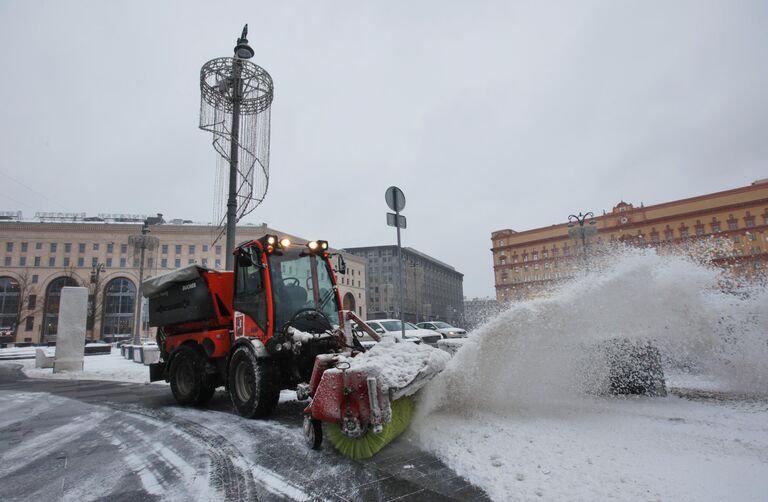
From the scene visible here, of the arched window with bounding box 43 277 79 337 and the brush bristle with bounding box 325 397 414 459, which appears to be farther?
the arched window with bounding box 43 277 79 337

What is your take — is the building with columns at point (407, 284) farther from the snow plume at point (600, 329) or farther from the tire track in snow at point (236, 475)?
the tire track in snow at point (236, 475)

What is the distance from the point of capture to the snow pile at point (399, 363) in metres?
3.47

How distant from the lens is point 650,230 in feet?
197

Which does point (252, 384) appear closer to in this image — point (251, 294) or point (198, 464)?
point (251, 294)

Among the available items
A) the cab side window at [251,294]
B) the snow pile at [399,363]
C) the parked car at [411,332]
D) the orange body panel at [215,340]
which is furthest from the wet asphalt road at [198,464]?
the parked car at [411,332]

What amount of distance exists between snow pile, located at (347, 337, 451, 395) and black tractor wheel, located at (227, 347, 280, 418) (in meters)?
1.56

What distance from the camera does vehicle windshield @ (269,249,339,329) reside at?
17.9 ft

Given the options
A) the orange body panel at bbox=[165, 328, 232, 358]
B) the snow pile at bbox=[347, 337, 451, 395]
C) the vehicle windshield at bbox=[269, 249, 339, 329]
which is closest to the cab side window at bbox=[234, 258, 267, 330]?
the vehicle windshield at bbox=[269, 249, 339, 329]

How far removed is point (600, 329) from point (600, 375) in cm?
117

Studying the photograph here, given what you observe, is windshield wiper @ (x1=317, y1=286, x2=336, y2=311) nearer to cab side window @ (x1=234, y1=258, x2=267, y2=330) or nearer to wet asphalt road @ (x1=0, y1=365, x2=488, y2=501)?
cab side window @ (x1=234, y1=258, x2=267, y2=330)

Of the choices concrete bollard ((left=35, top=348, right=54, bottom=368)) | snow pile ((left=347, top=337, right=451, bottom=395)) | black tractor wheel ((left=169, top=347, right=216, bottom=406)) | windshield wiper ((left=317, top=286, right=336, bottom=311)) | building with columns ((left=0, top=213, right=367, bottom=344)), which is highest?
building with columns ((left=0, top=213, right=367, bottom=344))

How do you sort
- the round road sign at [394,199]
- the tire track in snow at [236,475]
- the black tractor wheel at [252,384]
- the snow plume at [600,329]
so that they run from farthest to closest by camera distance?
the round road sign at [394,199] → the black tractor wheel at [252,384] → the snow plume at [600,329] → the tire track in snow at [236,475]

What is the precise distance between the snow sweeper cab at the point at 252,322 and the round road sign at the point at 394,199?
6.85ft

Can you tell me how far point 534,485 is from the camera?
110 inches
